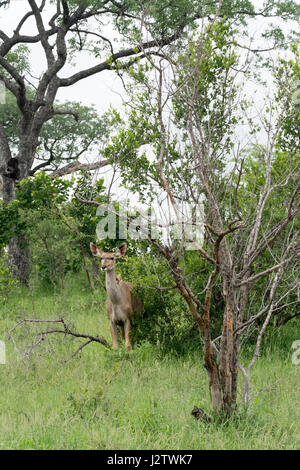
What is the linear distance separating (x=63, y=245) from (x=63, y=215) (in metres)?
2.06

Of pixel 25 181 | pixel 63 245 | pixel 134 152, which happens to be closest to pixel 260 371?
pixel 134 152

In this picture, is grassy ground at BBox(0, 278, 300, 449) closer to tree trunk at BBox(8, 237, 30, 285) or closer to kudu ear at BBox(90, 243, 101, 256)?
kudu ear at BBox(90, 243, 101, 256)

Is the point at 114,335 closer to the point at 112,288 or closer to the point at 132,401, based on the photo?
the point at 112,288

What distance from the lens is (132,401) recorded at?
21.3ft

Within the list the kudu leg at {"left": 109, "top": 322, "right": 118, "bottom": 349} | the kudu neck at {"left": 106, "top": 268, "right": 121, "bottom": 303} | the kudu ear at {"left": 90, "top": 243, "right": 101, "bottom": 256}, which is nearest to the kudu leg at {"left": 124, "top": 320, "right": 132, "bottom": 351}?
the kudu leg at {"left": 109, "top": 322, "right": 118, "bottom": 349}

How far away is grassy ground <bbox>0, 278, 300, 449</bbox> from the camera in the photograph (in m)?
5.36

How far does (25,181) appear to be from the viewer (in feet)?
51.4

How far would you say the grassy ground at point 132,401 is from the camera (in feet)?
17.6

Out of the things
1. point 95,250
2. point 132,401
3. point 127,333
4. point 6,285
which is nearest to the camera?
point 132,401

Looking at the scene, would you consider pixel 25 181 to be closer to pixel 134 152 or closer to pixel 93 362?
pixel 134 152

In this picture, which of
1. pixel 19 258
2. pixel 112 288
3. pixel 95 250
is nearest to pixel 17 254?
pixel 19 258

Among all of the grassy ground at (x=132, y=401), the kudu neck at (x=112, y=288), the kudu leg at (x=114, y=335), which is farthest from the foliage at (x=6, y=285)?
the kudu neck at (x=112, y=288)

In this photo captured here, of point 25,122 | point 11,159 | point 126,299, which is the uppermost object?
point 25,122

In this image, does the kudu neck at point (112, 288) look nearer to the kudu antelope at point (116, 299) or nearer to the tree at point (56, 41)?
the kudu antelope at point (116, 299)
